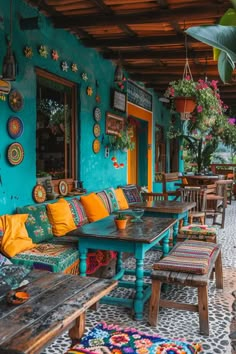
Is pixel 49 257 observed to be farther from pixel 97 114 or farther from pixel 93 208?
pixel 97 114

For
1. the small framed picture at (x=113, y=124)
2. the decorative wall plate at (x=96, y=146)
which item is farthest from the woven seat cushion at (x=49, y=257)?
the small framed picture at (x=113, y=124)

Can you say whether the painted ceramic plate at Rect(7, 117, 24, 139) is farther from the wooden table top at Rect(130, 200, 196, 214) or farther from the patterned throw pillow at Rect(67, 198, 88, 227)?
the wooden table top at Rect(130, 200, 196, 214)

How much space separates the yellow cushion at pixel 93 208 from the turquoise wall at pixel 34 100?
2.25 feet

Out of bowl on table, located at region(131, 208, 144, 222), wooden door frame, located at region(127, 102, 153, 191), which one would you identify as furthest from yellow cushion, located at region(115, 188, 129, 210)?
bowl on table, located at region(131, 208, 144, 222)

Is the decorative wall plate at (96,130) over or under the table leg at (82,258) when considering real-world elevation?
over

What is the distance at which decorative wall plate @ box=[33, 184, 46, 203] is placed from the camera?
14.3 feet

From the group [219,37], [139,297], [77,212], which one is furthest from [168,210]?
[219,37]

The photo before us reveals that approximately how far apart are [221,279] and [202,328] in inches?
40.7

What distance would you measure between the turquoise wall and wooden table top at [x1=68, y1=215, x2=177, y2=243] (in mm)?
951

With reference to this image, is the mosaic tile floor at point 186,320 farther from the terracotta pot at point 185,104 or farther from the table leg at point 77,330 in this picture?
the terracotta pot at point 185,104

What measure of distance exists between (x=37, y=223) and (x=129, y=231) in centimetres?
105

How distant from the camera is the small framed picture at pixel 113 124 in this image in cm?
642

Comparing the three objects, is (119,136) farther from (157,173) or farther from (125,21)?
(157,173)

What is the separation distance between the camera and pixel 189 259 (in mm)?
3234
